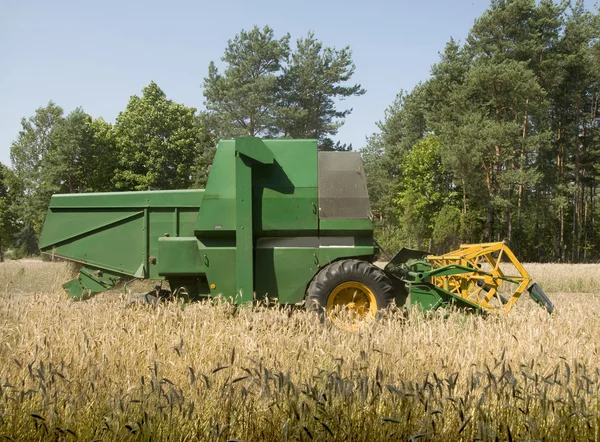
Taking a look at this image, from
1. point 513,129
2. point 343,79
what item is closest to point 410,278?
point 513,129

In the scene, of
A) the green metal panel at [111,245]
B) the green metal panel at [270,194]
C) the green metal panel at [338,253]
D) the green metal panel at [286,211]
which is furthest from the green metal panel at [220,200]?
the green metal panel at [338,253]

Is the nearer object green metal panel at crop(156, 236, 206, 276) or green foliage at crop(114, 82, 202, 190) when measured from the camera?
green metal panel at crop(156, 236, 206, 276)

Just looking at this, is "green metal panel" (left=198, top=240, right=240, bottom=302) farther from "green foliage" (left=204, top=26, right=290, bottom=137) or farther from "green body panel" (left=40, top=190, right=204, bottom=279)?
"green foliage" (left=204, top=26, right=290, bottom=137)

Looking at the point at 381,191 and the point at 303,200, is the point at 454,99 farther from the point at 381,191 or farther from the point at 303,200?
the point at 303,200

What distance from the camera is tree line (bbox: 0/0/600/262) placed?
3127 centimetres

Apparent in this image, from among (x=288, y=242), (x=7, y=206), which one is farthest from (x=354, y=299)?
(x=7, y=206)

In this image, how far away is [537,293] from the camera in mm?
7445

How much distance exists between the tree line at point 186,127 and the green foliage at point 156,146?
0.07 metres

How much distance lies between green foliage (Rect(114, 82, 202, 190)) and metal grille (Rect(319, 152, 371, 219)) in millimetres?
30854

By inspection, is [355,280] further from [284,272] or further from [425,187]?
[425,187]

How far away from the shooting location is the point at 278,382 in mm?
3176

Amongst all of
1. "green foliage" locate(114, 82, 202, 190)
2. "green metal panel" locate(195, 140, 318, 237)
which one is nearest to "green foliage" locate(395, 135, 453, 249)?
"green foliage" locate(114, 82, 202, 190)

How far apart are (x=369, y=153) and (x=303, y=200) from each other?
189ft

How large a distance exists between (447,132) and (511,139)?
3913mm
